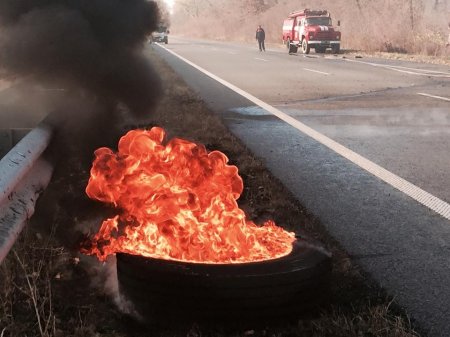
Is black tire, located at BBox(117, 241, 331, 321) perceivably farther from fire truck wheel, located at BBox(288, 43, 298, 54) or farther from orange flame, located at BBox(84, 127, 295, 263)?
fire truck wheel, located at BBox(288, 43, 298, 54)

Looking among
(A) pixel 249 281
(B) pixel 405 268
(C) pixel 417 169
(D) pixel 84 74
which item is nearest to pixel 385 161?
(C) pixel 417 169

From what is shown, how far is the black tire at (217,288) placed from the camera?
255cm

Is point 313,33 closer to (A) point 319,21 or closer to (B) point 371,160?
(A) point 319,21

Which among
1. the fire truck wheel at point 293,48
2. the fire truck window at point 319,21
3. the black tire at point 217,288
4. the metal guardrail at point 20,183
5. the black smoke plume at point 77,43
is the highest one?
the fire truck window at point 319,21

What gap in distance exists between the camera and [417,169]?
6.23 metres

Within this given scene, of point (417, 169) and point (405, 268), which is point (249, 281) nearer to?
point (405, 268)

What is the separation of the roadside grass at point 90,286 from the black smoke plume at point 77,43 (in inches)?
20.6

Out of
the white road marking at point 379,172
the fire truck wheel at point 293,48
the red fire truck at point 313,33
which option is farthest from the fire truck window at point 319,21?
the white road marking at point 379,172

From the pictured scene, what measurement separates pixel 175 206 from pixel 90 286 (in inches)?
29.0

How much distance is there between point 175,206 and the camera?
314 centimetres

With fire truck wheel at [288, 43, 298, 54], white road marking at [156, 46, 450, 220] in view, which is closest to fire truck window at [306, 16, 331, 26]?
fire truck wheel at [288, 43, 298, 54]

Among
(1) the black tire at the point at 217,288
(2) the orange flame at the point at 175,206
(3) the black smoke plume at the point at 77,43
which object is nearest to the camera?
(1) the black tire at the point at 217,288

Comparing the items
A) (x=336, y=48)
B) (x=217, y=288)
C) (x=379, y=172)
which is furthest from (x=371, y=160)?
(x=336, y=48)

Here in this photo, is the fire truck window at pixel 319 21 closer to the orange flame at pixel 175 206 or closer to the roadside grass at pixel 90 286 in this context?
the roadside grass at pixel 90 286
